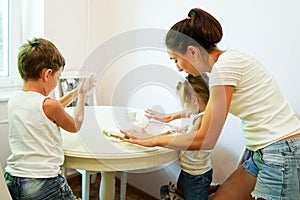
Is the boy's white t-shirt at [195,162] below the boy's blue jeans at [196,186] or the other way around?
the other way around

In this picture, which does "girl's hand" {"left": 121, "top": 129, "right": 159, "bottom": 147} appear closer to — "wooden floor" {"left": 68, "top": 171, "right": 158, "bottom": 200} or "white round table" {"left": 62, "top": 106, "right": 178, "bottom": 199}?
"white round table" {"left": 62, "top": 106, "right": 178, "bottom": 199}

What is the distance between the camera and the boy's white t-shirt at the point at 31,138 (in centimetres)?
124

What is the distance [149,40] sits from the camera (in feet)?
8.07

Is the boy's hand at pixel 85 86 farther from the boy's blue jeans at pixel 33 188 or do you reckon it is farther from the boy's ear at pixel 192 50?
the boy's ear at pixel 192 50

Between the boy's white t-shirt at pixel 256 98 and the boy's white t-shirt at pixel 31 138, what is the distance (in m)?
0.67

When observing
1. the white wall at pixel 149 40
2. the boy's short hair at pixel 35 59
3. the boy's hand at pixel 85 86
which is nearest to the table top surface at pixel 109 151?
the boy's hand at pixel 85 86

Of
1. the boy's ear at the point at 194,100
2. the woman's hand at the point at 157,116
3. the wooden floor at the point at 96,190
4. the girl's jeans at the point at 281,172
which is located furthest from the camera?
the wooden floor at the point at 96,190

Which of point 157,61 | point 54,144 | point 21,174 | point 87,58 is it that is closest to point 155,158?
point 54,144

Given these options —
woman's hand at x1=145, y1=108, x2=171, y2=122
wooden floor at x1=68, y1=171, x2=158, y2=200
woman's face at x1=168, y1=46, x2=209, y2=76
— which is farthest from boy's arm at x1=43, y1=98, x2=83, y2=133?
wooden floor at x1=68, y1=171, x2=158, y2=200

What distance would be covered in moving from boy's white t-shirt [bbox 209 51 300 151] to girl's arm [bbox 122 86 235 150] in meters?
0.04

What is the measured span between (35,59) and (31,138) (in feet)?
1.04

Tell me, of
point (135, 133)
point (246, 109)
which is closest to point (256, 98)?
point (246, 109)

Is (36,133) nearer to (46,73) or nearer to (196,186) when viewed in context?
(46,73)

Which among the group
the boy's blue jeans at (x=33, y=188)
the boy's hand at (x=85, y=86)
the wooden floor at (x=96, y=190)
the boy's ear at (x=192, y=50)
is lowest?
the wooden floor at (x=96, y=190)
